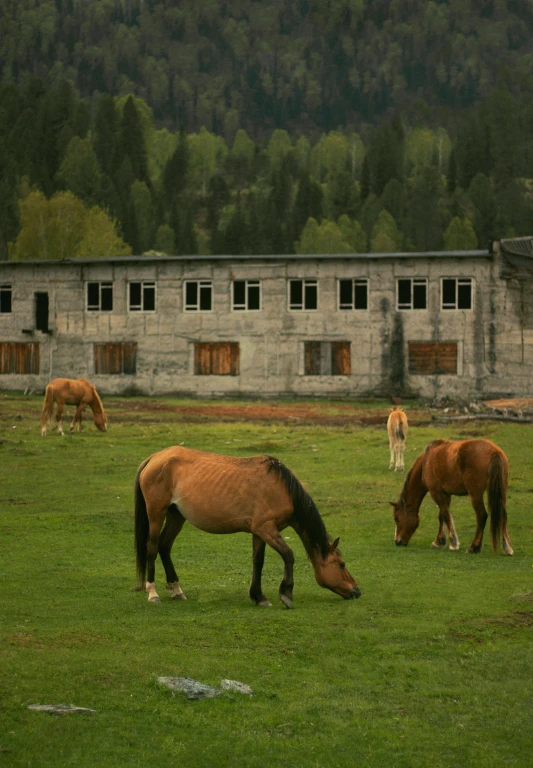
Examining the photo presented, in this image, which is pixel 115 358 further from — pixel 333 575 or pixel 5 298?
pixel 333 575

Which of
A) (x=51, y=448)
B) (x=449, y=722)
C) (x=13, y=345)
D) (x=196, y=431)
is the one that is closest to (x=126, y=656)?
(x=449, y=722)

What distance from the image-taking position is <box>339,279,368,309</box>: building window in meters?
61.9

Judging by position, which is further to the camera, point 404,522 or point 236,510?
point 404,522

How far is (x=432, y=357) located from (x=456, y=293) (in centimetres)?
380

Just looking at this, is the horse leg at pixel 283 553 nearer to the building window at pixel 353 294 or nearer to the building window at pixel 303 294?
the building window at pixel 353 294

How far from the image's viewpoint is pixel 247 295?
2484 inches

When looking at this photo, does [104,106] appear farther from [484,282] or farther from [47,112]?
[484,282]

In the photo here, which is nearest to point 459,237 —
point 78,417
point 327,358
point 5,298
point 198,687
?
point 327,358

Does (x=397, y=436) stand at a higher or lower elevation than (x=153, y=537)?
higher

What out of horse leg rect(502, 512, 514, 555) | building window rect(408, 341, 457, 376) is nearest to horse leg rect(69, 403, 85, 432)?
horse leg rect(502, 512, 514, 555)

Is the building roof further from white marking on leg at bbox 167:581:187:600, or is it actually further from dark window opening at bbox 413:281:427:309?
white marking on leg at bbox 167:581:187:600

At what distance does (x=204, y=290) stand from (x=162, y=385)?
608 cm

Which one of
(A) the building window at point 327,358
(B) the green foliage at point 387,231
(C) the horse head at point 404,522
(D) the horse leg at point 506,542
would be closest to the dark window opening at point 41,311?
(A) the building window at point 327,358

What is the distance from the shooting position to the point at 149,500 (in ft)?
46.0
